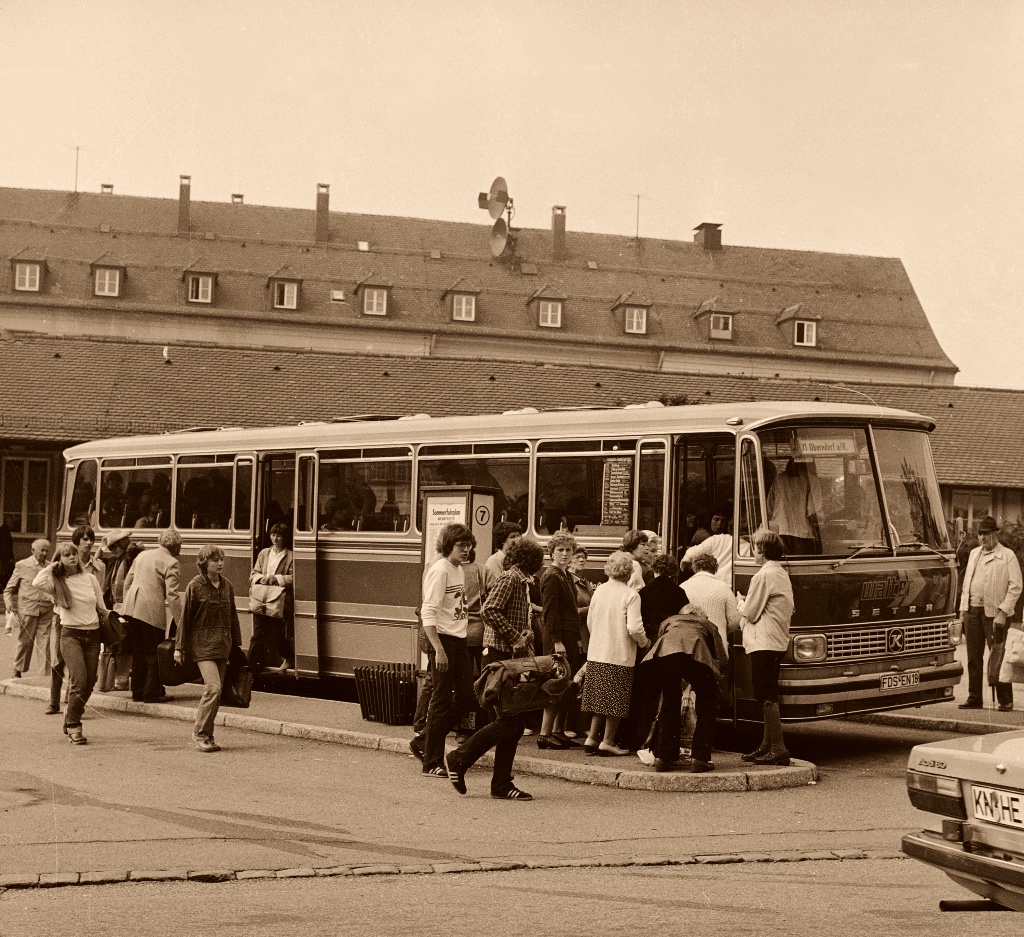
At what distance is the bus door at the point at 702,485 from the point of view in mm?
12749

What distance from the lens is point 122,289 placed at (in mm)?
63281

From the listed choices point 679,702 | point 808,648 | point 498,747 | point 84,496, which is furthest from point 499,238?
point 498,747

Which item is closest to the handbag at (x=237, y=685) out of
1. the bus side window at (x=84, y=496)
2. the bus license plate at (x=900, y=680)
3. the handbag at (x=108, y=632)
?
the handbag at (x=108, y=632)

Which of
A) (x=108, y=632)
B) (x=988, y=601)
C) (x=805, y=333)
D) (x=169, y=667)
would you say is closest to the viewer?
(x=108, y=632)

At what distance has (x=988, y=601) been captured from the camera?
51.9 feet

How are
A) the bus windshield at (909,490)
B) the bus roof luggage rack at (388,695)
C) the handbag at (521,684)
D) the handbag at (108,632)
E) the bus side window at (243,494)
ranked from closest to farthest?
the handbag at (521,684) → the bus windshield at (909,490) → the handbag at (108,632) → the bus roof luggage rack at (388,695) → the bus side window at (243,494)

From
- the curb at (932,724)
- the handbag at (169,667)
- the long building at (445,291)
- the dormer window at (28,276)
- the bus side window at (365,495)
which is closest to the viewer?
the curb at (932,724)

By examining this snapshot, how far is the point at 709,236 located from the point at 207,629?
211 ft

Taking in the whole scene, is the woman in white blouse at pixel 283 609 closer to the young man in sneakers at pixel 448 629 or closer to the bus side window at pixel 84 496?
the bus side window at pixel 84 496

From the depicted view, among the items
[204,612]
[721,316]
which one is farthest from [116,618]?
[721,316]

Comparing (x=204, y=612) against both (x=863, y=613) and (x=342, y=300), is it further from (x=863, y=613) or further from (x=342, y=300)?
(x=342, y=300)

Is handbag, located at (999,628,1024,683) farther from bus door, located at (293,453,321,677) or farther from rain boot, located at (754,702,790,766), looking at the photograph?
bus door, located at (293,453,321,677)

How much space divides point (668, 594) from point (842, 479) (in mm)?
2176

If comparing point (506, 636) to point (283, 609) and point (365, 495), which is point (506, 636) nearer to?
point (365, 495)
